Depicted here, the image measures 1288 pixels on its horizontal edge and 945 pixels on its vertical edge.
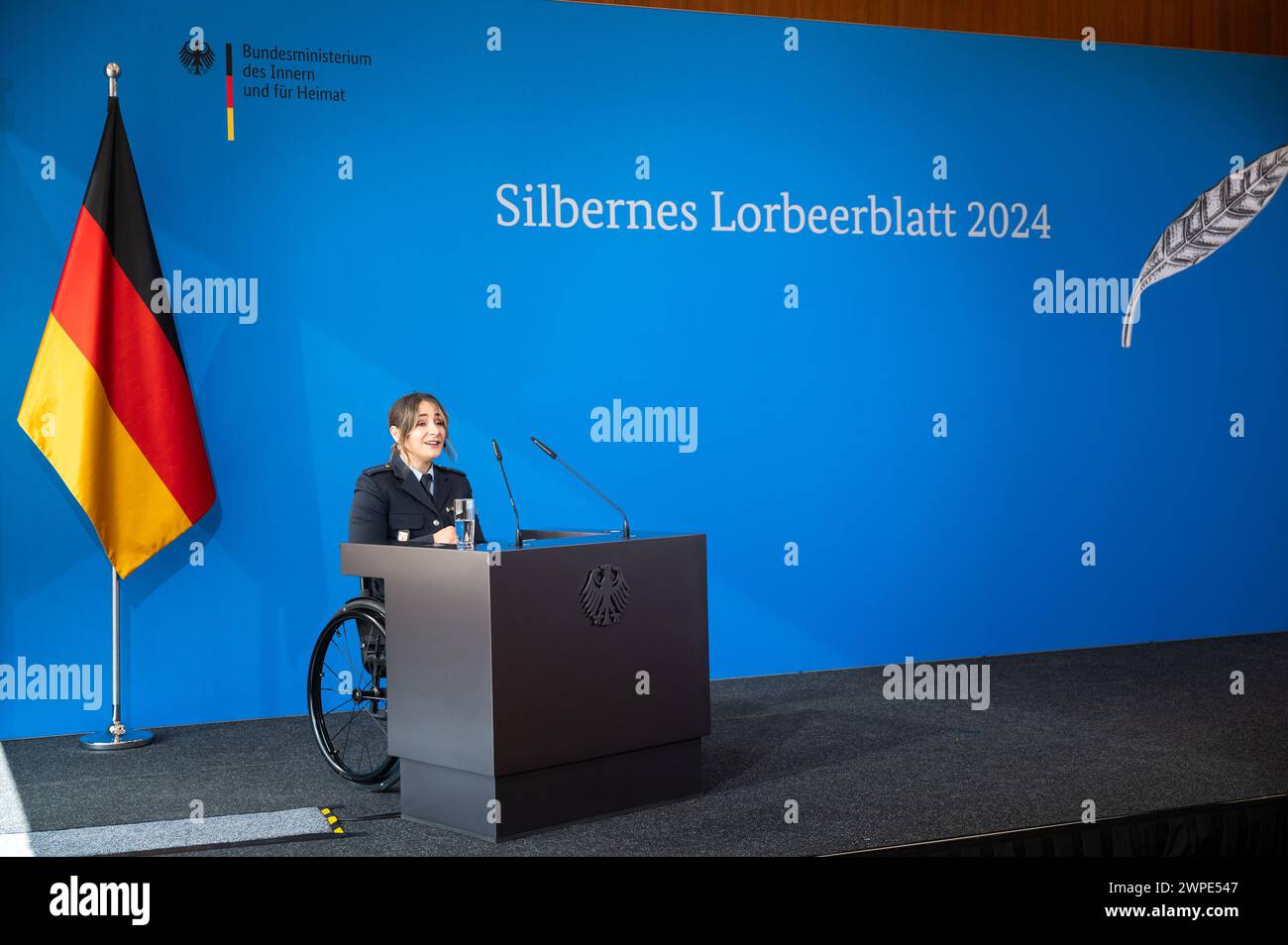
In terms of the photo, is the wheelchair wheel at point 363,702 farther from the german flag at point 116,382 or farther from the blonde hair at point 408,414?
the german flag at point 116,382

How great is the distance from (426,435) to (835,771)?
5.81 feet

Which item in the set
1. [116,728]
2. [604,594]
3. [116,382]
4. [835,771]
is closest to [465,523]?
[604,594]

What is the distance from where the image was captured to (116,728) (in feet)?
15.4

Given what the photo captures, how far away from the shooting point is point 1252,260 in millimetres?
6887

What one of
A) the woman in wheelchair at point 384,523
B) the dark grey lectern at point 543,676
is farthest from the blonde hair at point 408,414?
the dark grey lectern at point 543,676

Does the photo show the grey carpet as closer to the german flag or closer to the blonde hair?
the blonde hair

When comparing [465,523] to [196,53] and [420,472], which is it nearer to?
[420,472]

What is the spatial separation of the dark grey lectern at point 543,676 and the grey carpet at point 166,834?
329mm

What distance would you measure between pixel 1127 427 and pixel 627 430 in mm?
2851

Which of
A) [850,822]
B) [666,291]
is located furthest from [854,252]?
A: [850,822]

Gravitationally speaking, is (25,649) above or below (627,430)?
below

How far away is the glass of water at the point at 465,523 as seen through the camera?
3.47 metres

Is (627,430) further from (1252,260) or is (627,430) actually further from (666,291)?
(1252,260)
